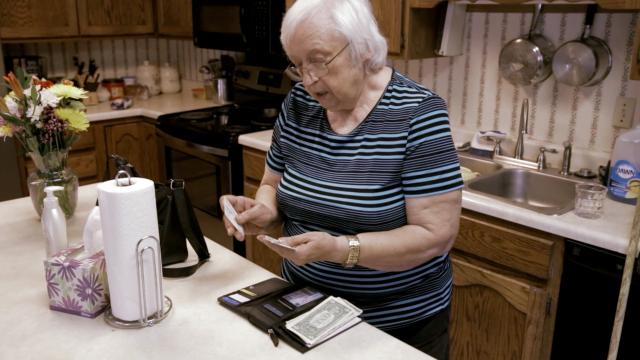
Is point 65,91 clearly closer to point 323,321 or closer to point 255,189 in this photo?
point 323,321

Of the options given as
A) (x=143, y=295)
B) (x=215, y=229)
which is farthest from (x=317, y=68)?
(x=215, y=229)

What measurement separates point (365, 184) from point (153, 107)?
2598mm

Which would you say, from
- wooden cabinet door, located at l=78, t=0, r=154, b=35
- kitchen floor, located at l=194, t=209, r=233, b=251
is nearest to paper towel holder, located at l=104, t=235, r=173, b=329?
kitchen floor, located at l=194, t=209, r=233, b=251

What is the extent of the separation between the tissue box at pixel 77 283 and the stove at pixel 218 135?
5.31 ft

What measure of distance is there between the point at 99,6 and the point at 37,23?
400mm

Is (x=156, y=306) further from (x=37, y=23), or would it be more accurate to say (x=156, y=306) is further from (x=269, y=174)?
(x=37, y=23)

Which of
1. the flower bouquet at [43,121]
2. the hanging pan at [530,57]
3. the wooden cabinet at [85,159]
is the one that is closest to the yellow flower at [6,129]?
the flower bouquet at [43,121]

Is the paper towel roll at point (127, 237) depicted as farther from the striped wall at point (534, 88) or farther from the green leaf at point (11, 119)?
the striped wall at point (534, 88)

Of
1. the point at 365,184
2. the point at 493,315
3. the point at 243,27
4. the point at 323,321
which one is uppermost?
the point at 243,27

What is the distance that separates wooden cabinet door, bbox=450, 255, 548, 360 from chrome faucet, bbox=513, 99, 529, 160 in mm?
615

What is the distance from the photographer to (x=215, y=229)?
2965mm

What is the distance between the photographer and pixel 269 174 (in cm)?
150

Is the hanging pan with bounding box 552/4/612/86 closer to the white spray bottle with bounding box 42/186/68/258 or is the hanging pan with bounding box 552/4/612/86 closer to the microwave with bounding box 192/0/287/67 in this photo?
the microwave with bounding box 192/0/287/67

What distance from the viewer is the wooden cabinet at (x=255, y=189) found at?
264 cm
